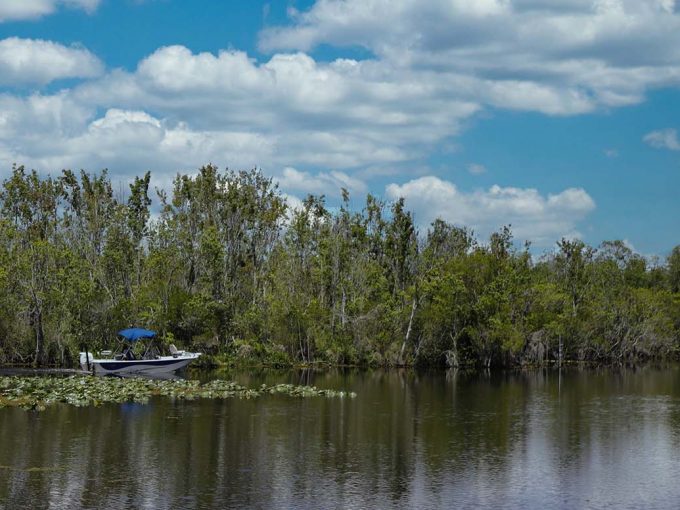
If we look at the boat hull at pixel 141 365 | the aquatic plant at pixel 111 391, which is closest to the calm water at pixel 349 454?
the aquatic plant at pixel 111 391

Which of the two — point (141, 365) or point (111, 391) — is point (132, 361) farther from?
point (111, 391)

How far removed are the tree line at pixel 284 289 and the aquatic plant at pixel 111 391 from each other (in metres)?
20.4

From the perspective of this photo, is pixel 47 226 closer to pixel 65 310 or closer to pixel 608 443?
pixel 65 310

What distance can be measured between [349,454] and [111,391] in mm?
25696

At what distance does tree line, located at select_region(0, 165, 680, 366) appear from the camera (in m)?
88.4

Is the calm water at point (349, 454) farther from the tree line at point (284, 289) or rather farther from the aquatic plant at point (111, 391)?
the tree line at point (284, 289)

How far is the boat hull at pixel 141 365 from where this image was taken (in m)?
74.4

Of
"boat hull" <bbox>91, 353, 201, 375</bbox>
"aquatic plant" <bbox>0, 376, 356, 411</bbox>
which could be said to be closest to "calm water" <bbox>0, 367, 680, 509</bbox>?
"aquatic plant" <bbox>0, 376, 356, 411</bbox>

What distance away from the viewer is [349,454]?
39.7m

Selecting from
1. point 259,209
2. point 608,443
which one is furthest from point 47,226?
point 608,443

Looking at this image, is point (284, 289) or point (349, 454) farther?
point (284, 289)

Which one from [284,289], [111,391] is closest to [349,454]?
[111,391]

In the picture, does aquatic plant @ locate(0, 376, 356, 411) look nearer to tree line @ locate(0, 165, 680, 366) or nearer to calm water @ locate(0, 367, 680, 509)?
calm water @ locate(0, 367, 680, 509)

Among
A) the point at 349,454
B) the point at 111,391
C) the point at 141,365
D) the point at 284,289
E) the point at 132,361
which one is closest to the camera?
the point at 349,454
